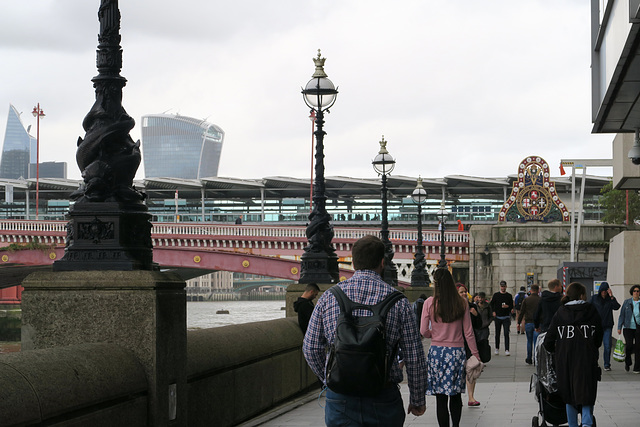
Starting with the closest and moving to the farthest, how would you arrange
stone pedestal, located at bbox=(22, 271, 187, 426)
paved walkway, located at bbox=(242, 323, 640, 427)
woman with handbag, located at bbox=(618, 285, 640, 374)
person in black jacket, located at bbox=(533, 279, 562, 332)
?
stone pedestal, located at bbox=(22, 271, 187, 426)
paved walkway, located at bbox=(242, 323, 640, 427)
person in black jacket, located at bbox=(533, 279, 562, 332)
woman with handbag, located at bbox=(618, 285, 640, 374)

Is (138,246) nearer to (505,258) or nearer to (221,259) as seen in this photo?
(505,258)

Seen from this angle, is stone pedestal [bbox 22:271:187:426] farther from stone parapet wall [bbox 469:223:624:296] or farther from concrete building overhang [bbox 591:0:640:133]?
stone parapet wall [bbox 469:223:624:296]

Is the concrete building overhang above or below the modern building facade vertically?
below

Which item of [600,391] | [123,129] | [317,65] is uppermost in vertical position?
[317,65]

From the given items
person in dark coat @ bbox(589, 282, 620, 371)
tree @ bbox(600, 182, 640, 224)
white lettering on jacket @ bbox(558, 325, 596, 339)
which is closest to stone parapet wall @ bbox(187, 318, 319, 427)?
white lettering on jacket @ bbox(558, 325, 596, 339)

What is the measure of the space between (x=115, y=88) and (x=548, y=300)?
Result: 816 centimetres

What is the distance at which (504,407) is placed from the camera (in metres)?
12.1

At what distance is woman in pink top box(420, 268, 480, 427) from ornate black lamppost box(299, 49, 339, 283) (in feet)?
23.6

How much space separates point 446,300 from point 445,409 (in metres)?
0.98

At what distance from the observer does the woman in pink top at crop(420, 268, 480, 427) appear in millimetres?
9227

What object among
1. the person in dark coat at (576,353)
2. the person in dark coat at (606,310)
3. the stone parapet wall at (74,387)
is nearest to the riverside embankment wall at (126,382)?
the stone parapet wall at (74,387)

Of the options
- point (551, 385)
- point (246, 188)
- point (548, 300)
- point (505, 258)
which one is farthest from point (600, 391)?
point (246, 188)

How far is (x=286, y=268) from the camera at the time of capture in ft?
185

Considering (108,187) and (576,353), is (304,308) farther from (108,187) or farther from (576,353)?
(108,187)
